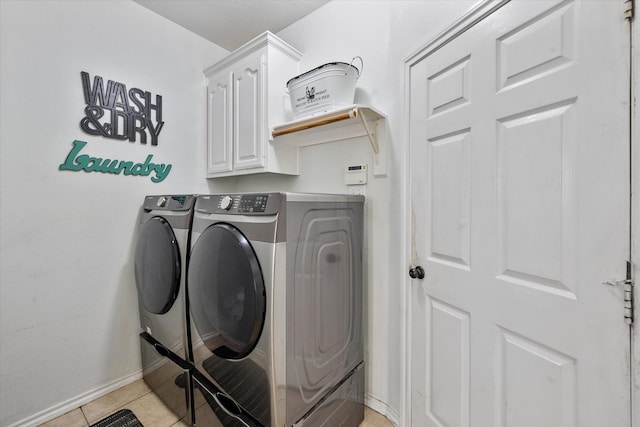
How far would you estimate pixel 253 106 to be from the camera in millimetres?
1918

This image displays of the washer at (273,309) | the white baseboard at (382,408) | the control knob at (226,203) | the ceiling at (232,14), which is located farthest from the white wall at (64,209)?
the white baseboard at (382,408)

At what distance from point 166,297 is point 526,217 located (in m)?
1.79

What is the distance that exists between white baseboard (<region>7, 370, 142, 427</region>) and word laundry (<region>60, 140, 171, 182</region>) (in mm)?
1439

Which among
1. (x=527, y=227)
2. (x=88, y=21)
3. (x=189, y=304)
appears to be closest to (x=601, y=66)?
(x=527, y=227)

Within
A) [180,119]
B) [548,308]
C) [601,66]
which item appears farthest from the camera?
[180,119]

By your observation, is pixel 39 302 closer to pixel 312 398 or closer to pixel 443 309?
pixel 312 398

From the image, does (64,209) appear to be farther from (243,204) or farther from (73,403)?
(243,204)

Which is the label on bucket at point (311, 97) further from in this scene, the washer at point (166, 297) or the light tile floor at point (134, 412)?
the light tile floor at point (134, 412)

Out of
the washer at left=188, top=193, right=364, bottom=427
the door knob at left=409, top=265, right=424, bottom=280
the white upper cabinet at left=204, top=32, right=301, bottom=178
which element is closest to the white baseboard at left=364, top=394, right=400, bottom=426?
the washer at left=188, top=193, right=364, bottom=427

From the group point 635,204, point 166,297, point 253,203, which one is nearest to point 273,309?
point 253,203

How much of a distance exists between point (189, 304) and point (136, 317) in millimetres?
866

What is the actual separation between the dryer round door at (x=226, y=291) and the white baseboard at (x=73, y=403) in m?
1.08

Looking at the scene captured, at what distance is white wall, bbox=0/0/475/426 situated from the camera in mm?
1461

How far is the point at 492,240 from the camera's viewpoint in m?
1.02
